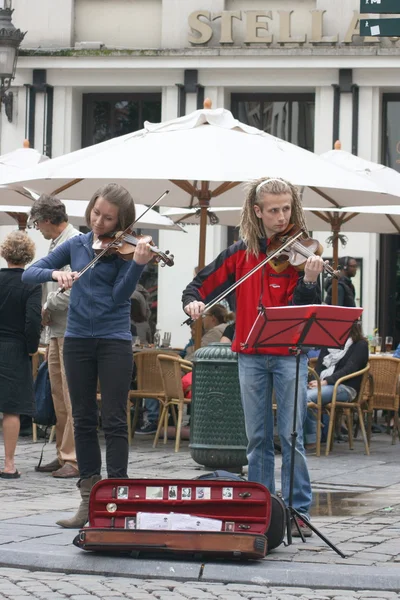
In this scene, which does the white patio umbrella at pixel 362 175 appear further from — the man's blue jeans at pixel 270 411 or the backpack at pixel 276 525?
the backpack at pixel 276 525

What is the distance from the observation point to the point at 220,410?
9586 mm

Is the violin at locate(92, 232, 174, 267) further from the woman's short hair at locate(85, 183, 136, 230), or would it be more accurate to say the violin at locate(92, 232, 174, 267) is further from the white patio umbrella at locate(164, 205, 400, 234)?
the white patio umbrella at locate(164, 205, 400, 234)

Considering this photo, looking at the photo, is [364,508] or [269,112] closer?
[364,508]

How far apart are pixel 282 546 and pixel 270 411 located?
73 cm

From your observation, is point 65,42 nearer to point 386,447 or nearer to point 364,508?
point 386,447

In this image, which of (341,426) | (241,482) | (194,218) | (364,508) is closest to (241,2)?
(194,218)

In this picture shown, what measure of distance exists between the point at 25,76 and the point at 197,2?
3217 millimetres

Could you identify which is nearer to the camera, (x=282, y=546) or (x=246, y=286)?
(x=282, y=546)

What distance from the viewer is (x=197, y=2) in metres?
20.7

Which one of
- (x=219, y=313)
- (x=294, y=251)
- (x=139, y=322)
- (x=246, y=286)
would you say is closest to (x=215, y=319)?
(x=219, y=313)

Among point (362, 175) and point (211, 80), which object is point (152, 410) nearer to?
point (362, 175)

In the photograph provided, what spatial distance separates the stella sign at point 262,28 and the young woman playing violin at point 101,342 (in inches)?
552

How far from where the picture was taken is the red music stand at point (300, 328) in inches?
240

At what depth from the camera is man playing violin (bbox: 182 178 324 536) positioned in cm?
654
